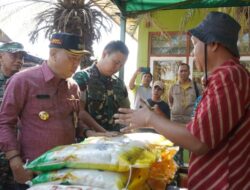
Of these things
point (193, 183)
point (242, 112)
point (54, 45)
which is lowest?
point (193, 183)

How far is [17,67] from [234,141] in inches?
126

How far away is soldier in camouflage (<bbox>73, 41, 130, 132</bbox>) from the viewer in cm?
393

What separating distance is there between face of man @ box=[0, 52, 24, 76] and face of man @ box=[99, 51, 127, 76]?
1.20 metres

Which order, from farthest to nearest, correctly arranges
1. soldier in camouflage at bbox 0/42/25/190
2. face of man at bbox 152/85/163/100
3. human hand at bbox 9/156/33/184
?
face of man at bbox 152/85/163/100 < soldier in camouflage at bbox 0/42/25/190 < human hand at bbox 9/156/33/184

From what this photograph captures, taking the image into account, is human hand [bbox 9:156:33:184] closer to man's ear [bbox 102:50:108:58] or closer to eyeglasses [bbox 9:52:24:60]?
man's ear [bbox 102:50:108:58]

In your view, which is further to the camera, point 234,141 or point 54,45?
point 54,45

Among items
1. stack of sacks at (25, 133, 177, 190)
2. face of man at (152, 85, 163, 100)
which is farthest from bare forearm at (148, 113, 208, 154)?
face of man at (152, 85, 163, 100)

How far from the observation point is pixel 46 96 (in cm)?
311

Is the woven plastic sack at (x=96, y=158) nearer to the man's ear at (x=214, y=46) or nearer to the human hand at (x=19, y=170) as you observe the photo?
the human hand at (x=19, y=170)

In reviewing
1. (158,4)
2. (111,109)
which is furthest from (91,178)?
(158,4)

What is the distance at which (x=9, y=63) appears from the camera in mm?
4750

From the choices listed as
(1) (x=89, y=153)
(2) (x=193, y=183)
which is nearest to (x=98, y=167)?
(1) (x=89, y=153)

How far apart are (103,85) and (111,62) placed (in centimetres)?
23

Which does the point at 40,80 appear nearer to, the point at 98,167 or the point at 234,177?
the point at 98,167
